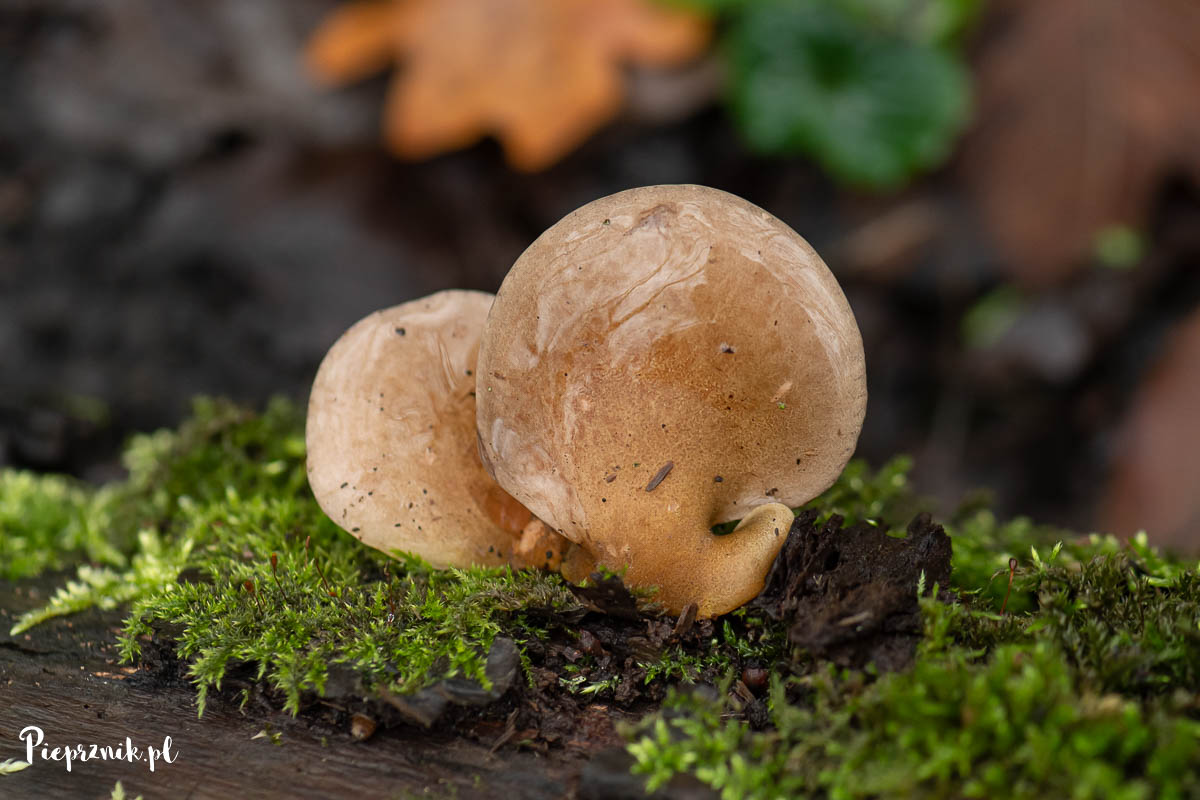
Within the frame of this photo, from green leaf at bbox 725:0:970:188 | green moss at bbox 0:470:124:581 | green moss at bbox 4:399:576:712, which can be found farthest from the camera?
green leaf at bbox 725:0:970:188

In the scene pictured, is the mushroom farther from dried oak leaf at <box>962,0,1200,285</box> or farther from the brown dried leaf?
dried oak leaf at <box>962,0,1200,285</box>

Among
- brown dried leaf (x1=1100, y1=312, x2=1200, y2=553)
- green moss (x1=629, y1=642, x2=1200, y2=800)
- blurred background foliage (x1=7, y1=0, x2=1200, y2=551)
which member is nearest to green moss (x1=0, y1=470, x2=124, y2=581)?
blurred background foliage (x1=7, y1=0, x2=1200, y2=551)

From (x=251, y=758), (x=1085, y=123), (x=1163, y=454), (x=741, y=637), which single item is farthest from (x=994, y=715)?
(x=1085, y=123)

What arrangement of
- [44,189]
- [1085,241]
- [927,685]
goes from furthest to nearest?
[44,189], [1085,241], [927,685]

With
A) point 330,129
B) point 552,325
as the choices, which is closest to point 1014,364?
point 552,325

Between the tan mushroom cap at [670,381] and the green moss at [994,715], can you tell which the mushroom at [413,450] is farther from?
the green moss at [994,715]

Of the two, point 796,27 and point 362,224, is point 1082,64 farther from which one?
point 362,224
